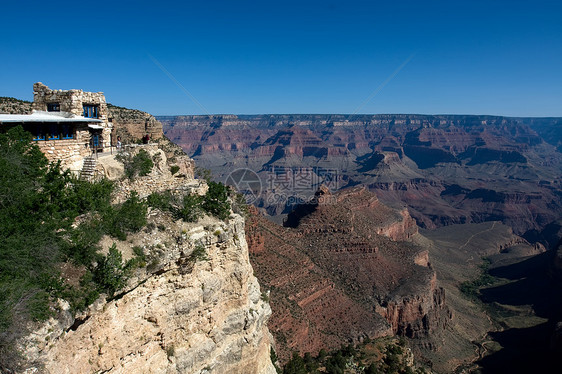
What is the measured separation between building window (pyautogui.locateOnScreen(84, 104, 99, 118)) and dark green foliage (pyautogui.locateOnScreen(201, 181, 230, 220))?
361 inches

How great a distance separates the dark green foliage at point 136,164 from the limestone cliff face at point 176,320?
4186mm

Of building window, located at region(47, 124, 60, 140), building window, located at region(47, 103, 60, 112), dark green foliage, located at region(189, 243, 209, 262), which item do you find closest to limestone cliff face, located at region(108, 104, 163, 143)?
building window, located at region(47, 103, 60, 112)

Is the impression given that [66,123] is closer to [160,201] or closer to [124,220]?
[160,201]

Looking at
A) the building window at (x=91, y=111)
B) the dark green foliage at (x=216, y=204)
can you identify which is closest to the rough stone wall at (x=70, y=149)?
the building window at (x=91, y=111)

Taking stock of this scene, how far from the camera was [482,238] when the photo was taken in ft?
385

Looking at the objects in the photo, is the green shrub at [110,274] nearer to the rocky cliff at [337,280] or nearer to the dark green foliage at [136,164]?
the dark green foliage at [136,164]

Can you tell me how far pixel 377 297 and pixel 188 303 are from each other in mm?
40156

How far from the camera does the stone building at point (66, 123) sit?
17.3 m

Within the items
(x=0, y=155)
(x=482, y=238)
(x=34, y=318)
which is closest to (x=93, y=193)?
(x=0, y=155)

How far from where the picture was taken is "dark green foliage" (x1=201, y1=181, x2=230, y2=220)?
17438 millimetres

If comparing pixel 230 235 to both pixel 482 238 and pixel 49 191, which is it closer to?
pixel 49 191

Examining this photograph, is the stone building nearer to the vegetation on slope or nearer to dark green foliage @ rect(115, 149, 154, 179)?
dark green foliage @ rect(115, 149, 154, 179)

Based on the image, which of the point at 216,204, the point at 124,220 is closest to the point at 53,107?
the point at 124,220

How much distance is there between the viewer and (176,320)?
1420 centimetres
